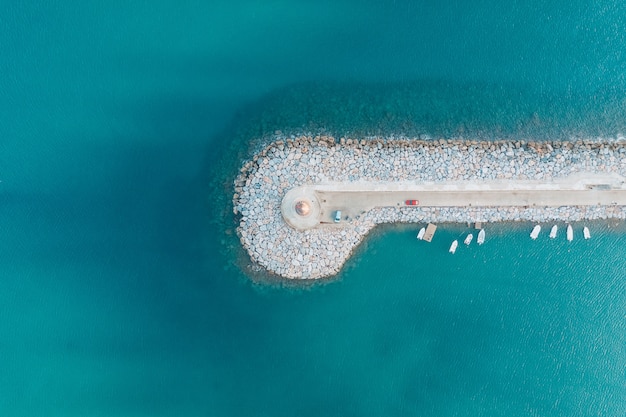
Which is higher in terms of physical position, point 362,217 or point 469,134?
point 469,134

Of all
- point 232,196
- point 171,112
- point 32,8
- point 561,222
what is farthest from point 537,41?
point 32,8

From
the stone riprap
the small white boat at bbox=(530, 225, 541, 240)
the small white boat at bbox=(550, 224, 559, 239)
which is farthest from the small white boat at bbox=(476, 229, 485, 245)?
the small white boat at bbox=(550, 224, 559, 239)

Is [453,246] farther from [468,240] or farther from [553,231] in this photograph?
[553,231]

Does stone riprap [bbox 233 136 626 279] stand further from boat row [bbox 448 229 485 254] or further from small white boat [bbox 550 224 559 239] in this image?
boat row [bbox 448 229 485 254]

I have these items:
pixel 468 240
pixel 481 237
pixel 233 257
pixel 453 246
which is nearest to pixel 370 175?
pixel 453 246

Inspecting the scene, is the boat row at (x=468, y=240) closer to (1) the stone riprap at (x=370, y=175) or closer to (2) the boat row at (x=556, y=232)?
(1) the stone riprap at (x=370, y=175)

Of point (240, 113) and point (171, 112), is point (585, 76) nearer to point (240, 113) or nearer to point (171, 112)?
point (240, 113)

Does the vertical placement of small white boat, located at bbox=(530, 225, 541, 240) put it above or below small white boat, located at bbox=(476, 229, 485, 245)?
above
